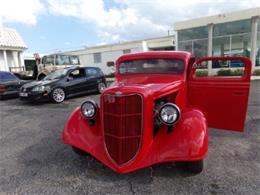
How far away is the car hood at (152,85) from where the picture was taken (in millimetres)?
2514

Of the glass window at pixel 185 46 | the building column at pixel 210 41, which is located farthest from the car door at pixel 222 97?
the glass window at pixel 185 46

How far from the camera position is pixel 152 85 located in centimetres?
290

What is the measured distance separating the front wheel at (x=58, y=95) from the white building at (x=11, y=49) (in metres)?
12.6

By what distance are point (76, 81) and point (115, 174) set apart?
Answer: 267 inches

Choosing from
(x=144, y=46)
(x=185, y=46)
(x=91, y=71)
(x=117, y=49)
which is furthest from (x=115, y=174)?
(x=117, y=49)

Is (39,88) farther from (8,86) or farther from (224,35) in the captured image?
(224,35)

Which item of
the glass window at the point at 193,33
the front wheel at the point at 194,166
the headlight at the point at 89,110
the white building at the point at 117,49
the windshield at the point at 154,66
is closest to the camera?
the front wheel at the point at 194,166

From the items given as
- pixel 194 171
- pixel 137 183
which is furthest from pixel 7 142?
pixel 194 171

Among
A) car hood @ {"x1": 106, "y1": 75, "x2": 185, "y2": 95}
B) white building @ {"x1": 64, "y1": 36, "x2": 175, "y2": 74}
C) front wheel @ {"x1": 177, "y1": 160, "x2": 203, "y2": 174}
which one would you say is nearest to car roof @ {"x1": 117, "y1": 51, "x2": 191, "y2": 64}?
car hood @ {"x1": 106, "y1": 75, "x2": 185, "y2": 95}

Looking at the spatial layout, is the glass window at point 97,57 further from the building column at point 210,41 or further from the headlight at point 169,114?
the headlight at point 169,114

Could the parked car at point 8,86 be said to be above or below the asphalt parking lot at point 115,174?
above

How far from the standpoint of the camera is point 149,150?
2.52 meters

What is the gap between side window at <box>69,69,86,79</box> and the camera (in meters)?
8.93

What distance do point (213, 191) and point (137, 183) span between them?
916 millimetres
